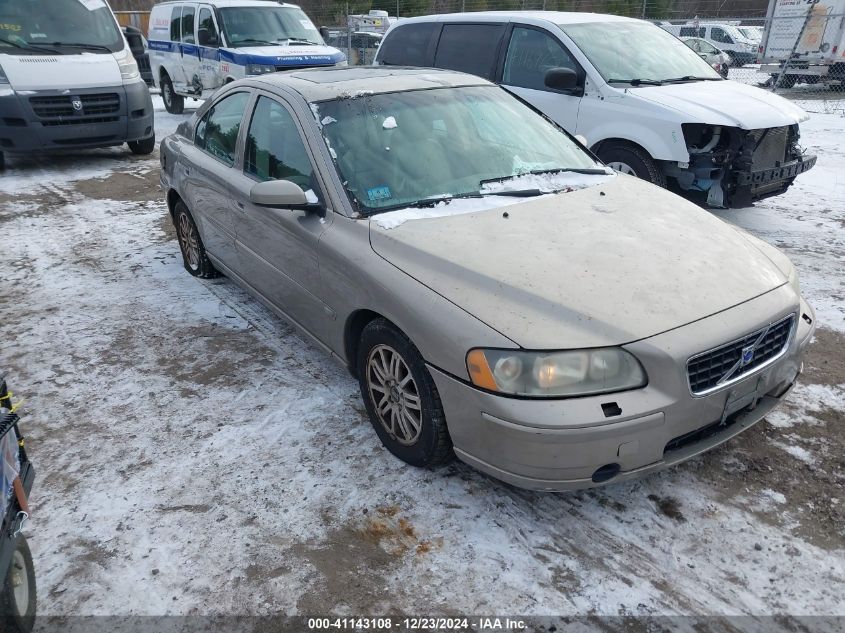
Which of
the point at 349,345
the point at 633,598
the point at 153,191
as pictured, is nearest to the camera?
the point at 633,598

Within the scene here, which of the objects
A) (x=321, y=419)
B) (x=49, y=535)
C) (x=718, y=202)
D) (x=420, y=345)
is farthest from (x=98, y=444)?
(x=718, y=202)

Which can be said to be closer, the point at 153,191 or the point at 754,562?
the point at 754,562

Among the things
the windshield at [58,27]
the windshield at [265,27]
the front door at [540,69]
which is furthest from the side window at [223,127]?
the windshield at [265,27]

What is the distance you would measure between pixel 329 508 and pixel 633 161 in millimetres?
4645

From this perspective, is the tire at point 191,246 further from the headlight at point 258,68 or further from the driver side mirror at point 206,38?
the driver side mirror at point 206,38

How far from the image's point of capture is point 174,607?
7.84 feet

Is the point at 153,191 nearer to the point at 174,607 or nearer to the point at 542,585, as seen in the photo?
the point at 174,607

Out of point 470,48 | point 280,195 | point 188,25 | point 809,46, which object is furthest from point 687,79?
point 809,46

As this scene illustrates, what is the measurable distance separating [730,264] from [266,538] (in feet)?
7.79

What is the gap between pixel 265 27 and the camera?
11.8 meters

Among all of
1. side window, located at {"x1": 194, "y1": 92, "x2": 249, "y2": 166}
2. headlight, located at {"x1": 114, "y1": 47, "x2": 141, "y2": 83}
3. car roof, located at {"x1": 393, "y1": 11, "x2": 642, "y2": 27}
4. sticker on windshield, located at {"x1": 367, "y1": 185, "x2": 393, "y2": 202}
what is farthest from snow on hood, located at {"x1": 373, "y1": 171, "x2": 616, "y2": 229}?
headlight, located at {"x1": 114, "y1": 47, "x2": 141, "y2": 83}

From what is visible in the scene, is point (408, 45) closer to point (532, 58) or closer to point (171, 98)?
point (532, 58)

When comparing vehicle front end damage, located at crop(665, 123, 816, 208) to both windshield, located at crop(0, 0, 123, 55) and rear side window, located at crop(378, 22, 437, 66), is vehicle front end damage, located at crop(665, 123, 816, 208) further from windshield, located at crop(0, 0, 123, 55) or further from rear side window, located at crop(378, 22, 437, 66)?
windshield, located at crop(0, 0, 123, 55)

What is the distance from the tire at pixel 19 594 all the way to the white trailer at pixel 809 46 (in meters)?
19.5
